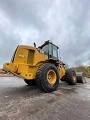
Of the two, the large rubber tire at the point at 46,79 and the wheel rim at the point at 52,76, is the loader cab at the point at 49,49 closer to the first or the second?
the wheel rim at the point at 52,76

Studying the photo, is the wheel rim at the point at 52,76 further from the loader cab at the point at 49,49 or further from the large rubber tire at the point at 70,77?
the large rubber tire at the point at 70,77

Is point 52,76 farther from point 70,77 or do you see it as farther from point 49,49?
point 70,77

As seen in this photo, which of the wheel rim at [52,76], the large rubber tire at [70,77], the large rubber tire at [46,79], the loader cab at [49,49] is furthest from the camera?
the large rubber tire at [70,77]

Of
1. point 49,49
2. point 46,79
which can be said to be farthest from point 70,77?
point 46,79

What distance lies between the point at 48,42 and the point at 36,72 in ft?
7.82

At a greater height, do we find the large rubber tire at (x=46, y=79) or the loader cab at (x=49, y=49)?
the loader cab at (x=49, y=49)

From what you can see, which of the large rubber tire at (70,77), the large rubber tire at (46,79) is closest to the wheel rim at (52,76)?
the large rubber tire at (46,79)

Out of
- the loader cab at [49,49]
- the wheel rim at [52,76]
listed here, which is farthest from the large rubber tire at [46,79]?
the loader cab at [49,49]

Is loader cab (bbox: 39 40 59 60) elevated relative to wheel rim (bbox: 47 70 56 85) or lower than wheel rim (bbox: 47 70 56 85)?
elevated

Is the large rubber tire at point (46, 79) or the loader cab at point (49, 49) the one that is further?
the loader cab at point (49, 49)

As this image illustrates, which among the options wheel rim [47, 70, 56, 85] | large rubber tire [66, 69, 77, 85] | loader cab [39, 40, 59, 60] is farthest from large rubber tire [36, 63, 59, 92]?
large rubber tire [66, 69, 77, 85]

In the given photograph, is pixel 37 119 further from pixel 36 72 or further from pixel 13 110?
pixel 36 72

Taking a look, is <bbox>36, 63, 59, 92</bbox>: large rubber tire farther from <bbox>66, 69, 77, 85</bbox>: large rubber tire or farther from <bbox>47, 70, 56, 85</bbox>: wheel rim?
<bbox>66, 69, 77, 85</bbox>: large rubber tire

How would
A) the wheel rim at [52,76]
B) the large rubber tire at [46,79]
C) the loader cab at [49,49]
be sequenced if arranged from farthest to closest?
1. the loader cab at [49,49]
2. the wheel rim at [52,76]
3. the large rubber tire at [46,79]
